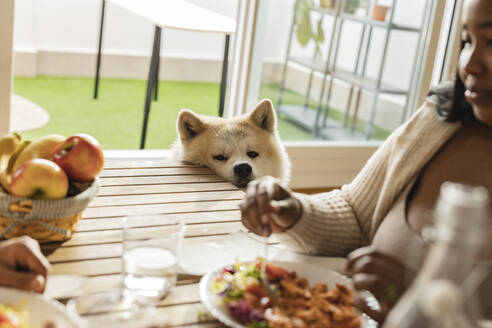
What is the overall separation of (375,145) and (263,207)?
9.39 feet

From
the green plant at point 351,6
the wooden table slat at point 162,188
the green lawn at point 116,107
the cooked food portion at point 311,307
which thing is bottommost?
the green lawn at point 116,107

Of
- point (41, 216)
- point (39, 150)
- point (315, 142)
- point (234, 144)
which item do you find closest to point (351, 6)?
point (315, 142)

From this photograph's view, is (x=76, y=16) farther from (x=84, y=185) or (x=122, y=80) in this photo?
(x=84, y=185)

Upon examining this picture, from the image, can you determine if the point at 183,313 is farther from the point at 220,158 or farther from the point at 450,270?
the point at 220,158

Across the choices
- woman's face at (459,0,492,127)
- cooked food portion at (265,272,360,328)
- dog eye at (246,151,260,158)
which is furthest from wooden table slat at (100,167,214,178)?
woman's face at (459,0,492,127)

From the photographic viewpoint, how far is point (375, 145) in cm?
381

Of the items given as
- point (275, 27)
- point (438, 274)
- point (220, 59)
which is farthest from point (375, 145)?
point (438, 274)

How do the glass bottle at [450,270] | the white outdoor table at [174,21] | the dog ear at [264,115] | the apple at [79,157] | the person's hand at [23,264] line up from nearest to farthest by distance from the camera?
the glass bottle at [450,270], the person's hand at [23,264], the apple at [79,157], the dog ear at [264,115], the white outdoor table at [174,21]

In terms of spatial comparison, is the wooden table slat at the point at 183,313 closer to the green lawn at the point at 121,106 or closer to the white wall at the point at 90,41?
the green lawn at the point at 121,106

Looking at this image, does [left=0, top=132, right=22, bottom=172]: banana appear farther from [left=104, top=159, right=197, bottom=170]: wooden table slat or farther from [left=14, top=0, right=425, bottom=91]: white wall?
[left=14, top=0, right=425, bottom=91]: white wall

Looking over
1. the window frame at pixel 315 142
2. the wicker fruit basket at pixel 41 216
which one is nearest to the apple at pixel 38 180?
the wicker fruit basket at pixel 41 216

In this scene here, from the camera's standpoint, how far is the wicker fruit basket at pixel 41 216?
103cm

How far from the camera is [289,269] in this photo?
1065mm

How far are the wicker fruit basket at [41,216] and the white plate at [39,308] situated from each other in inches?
8.2
